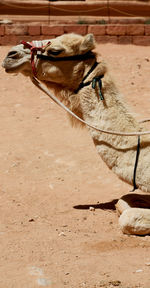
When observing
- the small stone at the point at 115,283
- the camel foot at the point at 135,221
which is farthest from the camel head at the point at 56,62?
the small stone at the point at 115,283

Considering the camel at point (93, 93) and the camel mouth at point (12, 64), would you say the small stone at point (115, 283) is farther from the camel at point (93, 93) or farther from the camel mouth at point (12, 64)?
the camel mouth at point (12, 64)

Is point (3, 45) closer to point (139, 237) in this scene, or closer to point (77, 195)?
point (77, 195)

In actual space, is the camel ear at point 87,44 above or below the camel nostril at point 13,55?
above

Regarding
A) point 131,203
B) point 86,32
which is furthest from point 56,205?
point 86,32

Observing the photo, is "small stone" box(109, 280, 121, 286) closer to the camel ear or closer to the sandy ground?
the sandy ground

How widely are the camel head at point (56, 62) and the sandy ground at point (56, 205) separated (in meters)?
0.81

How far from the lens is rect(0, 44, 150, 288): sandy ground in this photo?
4.47 metres

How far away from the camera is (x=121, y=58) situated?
49.2 feet

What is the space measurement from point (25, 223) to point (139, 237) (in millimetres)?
1288

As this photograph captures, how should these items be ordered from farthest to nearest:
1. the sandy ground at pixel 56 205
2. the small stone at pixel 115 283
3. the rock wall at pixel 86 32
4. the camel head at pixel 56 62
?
the rock wall at pixel 86 32
the camel head at pixel 56 62
the sandy ground at pixel 56 205
the small stone at pixel 115 283

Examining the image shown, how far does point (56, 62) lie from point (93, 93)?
54cm

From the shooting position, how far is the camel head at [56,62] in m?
5.80

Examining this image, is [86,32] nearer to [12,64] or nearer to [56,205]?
[56,205]

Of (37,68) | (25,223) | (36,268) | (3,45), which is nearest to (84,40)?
(37,68)
